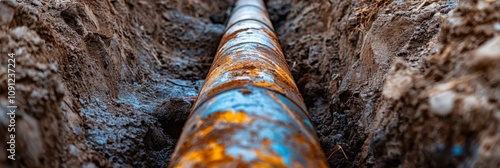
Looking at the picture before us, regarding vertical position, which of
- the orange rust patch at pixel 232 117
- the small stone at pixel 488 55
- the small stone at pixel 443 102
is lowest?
the small stone at pixel 443 102

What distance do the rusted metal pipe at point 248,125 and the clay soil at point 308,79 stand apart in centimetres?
44

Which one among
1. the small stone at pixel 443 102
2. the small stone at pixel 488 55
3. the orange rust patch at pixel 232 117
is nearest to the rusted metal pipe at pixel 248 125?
the orange rust patch at pixel 232 117

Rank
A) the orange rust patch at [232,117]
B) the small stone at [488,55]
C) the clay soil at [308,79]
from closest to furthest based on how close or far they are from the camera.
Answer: the small stone at [488,55], the clay soil at [308,79], the orange rust patch at [232,117]

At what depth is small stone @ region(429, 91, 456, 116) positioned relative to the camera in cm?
157

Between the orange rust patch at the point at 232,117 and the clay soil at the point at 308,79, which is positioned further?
the orange rust patch at the point at 232,117

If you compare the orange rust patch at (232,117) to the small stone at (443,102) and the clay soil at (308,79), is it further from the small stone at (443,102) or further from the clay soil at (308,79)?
the small stone at (443,102)

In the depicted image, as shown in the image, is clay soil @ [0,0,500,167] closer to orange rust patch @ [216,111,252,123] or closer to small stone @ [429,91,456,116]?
small stone @ [429,91,456,116]

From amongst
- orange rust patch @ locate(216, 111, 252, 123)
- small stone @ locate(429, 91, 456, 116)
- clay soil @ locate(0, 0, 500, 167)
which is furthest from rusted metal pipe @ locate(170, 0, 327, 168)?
small stone @ locate(429, 91, 456, 116)

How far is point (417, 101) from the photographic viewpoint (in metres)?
1.77

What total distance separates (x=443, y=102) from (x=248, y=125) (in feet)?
2.69

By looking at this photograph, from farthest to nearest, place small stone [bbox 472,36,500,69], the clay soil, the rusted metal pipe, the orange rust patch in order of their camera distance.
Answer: the orange rust patch < the rusted metal pipe < the clay soil < small stone [bbox 472,36,500,69]

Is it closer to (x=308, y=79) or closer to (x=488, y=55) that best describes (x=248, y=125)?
(x=488, y=55)

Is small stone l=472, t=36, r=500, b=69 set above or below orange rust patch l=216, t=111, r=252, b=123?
below

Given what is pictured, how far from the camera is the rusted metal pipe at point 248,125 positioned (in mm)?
1741
